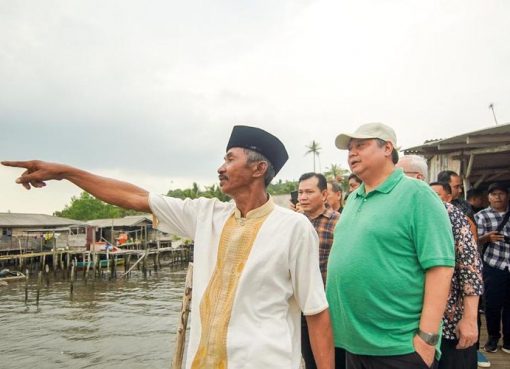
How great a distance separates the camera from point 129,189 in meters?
2.10

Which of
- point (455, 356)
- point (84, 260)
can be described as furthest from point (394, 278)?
point (84, 260)

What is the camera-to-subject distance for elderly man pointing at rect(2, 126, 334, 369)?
1835mm

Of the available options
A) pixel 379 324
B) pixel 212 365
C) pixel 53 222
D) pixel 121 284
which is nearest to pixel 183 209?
pixel 212 365

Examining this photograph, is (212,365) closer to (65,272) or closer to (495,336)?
(495,336)

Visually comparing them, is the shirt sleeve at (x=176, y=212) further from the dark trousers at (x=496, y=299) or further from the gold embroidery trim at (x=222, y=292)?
the dark trousers at (x=496, y=299)

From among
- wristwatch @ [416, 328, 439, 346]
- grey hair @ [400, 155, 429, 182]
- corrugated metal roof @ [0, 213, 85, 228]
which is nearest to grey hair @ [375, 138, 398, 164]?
grey hair @ [400, 155, 429, 182]

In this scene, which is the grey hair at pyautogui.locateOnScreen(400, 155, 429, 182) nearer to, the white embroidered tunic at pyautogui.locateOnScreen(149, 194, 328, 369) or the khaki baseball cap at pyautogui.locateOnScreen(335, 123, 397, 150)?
the khaki baseball cap at pyautogui.locateOnScreen(335, 123, 397, 150)

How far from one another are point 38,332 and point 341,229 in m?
17.9

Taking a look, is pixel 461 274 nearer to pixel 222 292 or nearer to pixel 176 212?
pixel 222 292

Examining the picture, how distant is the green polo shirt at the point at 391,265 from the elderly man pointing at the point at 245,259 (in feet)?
1.13

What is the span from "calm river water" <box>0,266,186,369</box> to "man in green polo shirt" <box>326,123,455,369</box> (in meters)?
11.2

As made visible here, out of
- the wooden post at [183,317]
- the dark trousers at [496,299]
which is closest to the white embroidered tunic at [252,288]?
the wooden post at [183,317]

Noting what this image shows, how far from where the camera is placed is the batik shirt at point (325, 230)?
4172mm

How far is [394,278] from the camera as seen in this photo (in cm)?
219
